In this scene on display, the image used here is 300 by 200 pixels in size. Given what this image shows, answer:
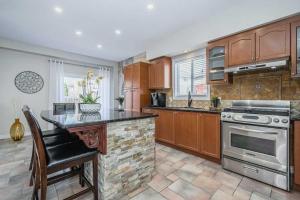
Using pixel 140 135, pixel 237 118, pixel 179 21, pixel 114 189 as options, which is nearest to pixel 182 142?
pixel 237 118

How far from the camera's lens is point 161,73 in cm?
409

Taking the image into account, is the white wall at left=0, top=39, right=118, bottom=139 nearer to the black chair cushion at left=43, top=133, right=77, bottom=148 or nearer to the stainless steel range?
the black chair cushion at left=43, top=133, right=77, bottom=148

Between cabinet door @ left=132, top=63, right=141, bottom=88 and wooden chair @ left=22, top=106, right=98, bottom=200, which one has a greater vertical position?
cabinet door @ left=132, top=63, right=141, bottom=88

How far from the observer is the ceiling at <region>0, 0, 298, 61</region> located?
8.34 feet

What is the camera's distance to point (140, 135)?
197 cm

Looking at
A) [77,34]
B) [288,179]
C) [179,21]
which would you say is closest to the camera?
[288,179]

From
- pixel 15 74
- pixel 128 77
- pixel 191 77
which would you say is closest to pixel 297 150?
pixel 191 77

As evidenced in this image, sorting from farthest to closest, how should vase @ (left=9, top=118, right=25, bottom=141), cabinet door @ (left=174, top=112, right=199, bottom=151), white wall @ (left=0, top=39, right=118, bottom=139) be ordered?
white wall @ (left=0, top=39, right=118, bottom=139) < vase @ (left=9, top=118, right=25, bottom=141) < cabinet door @ (left=174, top=112, right=199, bottom=151)

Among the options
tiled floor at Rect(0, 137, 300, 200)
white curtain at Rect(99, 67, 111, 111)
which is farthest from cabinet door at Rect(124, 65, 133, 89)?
tiled floor at Rect(0, 137, 300, 200)

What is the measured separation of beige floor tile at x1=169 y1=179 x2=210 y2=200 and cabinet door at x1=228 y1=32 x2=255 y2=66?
215 centimetres

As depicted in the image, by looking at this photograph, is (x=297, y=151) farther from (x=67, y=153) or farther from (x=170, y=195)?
(x=67, y=153)

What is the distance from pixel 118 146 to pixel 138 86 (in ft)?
9.00

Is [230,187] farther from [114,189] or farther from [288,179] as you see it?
[114,189]

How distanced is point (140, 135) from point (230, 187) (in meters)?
1.40
